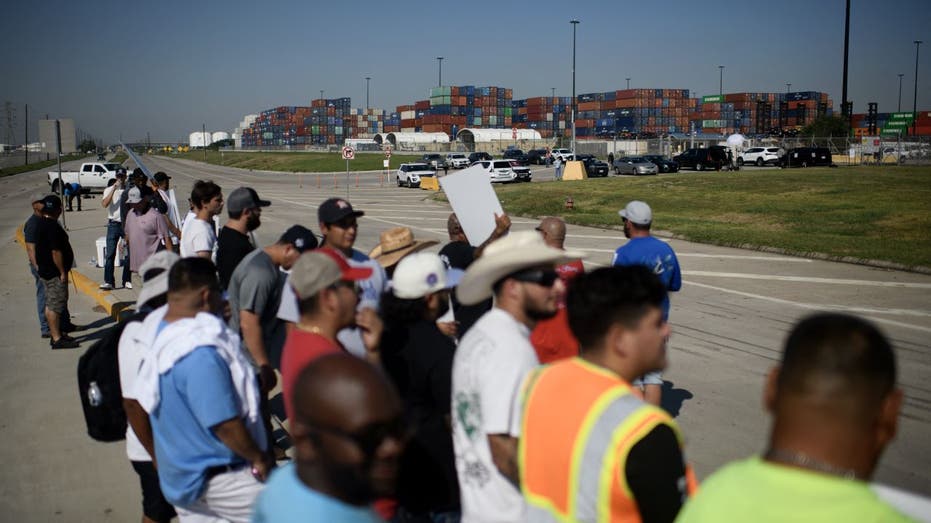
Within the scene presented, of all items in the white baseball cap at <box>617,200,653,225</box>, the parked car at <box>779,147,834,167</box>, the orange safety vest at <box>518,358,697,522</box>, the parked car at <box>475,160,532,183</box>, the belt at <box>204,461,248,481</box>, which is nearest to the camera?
the orange safety vest at <box>518,358,697,522</box>

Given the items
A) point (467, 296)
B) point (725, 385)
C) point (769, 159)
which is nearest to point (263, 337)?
point (467, 296)

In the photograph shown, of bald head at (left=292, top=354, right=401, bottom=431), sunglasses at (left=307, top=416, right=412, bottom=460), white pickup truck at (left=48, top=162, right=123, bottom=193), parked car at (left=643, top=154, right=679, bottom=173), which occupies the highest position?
parked car at (left=643, top=154, right=679, bottom=173)

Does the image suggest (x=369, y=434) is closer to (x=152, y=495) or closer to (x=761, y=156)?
(x=152, y=495)

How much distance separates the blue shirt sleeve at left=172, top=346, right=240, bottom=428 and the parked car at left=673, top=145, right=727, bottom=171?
161ft

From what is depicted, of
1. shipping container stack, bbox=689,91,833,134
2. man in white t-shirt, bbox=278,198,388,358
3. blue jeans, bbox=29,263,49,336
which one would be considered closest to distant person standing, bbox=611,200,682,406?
man in white t-shirt, bbox=278,198,388,358

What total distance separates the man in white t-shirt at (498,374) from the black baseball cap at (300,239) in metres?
2.44

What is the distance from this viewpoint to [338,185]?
51.9 metres

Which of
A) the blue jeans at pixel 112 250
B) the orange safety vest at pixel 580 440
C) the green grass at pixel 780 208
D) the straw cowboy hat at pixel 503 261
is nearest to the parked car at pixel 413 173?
the green grass at pixel 780 208

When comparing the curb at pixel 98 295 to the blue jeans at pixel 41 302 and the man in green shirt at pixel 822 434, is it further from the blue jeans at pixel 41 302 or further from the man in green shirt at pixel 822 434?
the man in green shirt at pixel 822 434

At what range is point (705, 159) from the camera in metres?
49.4

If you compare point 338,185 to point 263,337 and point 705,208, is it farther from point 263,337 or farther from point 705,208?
point 263,337

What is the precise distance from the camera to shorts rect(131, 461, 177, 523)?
4078 mm

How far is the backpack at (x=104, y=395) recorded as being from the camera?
13.0 feet

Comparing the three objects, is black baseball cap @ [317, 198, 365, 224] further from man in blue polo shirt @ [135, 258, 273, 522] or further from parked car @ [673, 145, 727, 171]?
parked car @ [673, 145, 727, 171]
